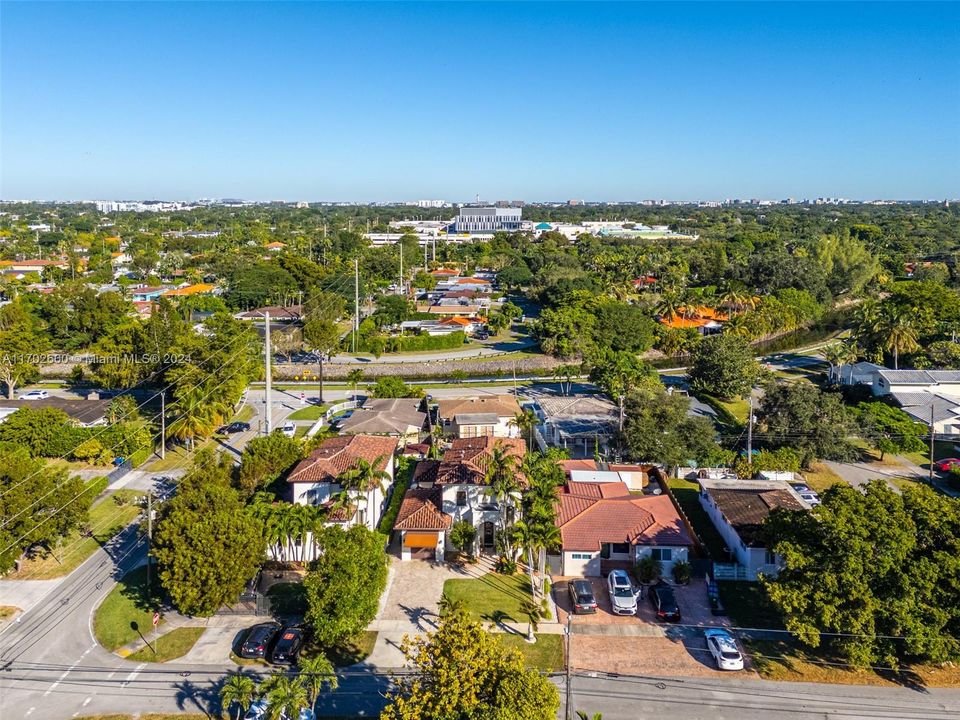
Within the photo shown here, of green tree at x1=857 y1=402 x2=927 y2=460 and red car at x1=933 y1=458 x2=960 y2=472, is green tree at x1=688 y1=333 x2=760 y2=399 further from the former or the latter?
red car at x1=933 y1=458 x2=960 y2=472

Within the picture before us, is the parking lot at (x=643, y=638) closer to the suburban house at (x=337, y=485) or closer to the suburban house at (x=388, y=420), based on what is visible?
the suburban house at (x=337, y=485)

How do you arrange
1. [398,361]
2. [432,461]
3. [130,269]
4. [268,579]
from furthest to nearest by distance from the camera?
[130,269] → [398,361] → [432,461] → [268,579]

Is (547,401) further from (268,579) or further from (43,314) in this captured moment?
(43,314)

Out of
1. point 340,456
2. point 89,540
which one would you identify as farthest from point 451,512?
point 89,540

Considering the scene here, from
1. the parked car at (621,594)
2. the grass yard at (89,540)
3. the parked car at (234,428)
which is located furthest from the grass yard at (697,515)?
the parked car at (234,428)

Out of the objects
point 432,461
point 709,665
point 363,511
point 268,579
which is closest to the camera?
point 709,665

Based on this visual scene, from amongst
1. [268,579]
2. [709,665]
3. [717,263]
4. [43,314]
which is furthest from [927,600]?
[717,263]
